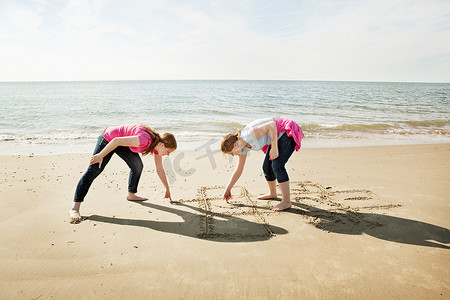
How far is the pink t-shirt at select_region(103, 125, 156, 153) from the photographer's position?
9.80 feet

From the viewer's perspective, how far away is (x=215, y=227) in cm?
294

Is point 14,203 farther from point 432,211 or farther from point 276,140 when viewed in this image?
point 432,211

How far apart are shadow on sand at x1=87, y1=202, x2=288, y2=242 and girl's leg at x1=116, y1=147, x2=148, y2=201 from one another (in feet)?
1.85

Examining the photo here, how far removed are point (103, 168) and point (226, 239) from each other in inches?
69.0

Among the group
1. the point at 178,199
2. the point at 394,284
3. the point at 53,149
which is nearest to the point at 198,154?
the point at 178,199

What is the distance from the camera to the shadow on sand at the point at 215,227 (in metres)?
2.74

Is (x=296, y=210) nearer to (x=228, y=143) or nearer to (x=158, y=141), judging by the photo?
(x=228, y=143)

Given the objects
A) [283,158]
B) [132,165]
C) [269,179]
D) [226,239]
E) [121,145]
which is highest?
[121,145]

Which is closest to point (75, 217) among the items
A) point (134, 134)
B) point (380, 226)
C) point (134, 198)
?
point (134, 198)

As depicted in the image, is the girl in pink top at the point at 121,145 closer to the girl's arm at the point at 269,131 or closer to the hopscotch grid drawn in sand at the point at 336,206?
the girl's arm at the point at 269,131

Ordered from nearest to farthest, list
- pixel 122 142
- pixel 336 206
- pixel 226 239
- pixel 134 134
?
pixel 226 239
pixel 122 142
pixel 134 134
pixel 336 206

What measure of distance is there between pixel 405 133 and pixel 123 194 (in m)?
10.2

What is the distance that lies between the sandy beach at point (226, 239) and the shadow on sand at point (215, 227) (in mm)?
20

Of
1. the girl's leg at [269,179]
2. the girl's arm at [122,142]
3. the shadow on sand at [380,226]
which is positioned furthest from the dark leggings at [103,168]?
the shadow on sand at [380,226]
